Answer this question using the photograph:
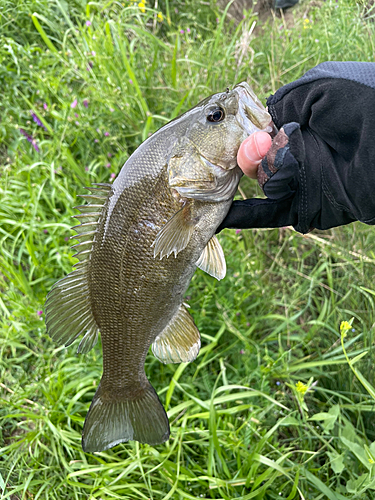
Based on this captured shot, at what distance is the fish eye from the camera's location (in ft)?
5.31

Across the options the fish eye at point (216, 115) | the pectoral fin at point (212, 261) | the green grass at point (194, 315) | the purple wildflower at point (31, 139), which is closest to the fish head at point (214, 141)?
the fish eye at point (216, 115)

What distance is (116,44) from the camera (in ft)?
11.0

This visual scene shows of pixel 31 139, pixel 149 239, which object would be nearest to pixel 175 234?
pixel 149 239

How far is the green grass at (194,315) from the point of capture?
222 cm

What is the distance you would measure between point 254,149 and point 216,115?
0.87 ft

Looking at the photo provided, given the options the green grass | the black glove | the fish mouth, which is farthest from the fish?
the green grass

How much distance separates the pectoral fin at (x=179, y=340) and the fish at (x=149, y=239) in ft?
0.08

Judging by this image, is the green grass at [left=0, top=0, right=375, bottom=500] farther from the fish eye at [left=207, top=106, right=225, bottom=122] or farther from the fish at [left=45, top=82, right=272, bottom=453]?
the fish eye at [left=207, top=106, right=225, bottom=122]

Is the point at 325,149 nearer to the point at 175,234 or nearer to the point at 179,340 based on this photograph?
the point at 175,234

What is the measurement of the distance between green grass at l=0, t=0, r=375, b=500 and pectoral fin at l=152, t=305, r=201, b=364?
49cm

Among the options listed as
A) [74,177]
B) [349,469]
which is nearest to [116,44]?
→ [74,177]

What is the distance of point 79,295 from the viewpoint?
175 centimetres

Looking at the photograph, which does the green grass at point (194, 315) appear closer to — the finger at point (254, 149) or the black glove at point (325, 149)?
the black glove at point (325, 149)

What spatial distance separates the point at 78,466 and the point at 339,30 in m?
3.78
